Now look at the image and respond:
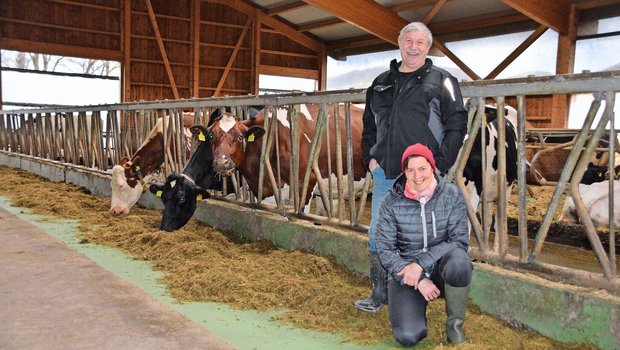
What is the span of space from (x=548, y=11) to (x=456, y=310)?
523 inches

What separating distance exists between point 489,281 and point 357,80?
19.5m

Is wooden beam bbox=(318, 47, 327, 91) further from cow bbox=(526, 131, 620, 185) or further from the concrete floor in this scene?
the concrete floor

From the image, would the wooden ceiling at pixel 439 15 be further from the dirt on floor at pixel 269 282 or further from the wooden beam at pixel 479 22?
the dirt on floor at pixel 269 282

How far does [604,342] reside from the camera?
8.77 feet

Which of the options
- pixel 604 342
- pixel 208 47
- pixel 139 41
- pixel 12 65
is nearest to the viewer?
pixel 604 342

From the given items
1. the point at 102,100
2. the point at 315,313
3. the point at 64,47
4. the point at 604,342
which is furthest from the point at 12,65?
the point at 604,342

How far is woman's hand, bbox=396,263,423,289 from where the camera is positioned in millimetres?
2680

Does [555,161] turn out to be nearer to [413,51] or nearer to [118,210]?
[118,210]

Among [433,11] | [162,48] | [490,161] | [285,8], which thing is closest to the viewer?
[490,161]

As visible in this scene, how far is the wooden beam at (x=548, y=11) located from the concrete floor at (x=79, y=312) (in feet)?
39.2

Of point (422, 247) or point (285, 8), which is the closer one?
point (422, 247)

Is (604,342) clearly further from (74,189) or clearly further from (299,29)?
(299,29)

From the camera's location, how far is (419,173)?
265cm

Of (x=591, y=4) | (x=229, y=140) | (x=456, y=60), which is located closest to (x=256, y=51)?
(x=456, y=60)
